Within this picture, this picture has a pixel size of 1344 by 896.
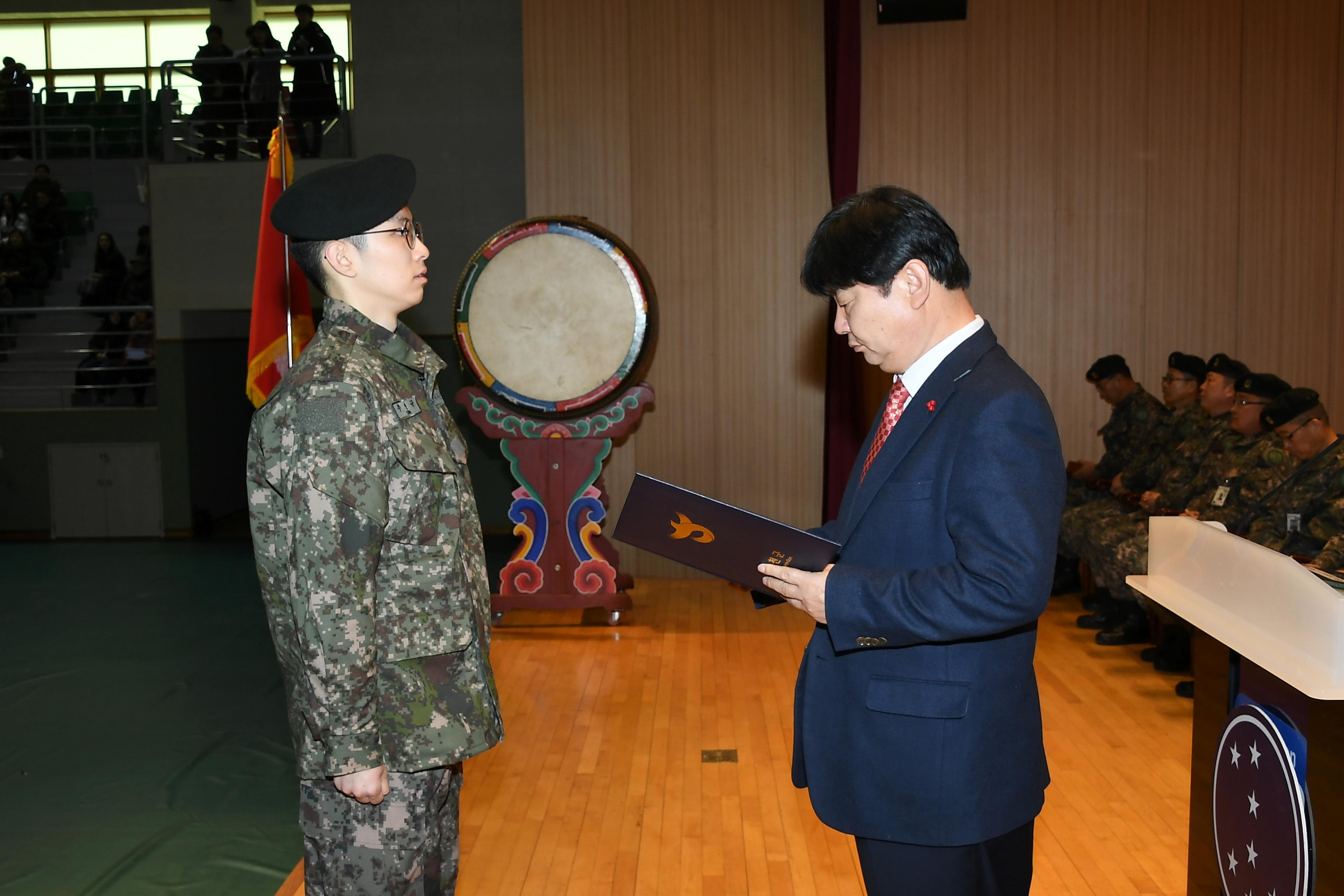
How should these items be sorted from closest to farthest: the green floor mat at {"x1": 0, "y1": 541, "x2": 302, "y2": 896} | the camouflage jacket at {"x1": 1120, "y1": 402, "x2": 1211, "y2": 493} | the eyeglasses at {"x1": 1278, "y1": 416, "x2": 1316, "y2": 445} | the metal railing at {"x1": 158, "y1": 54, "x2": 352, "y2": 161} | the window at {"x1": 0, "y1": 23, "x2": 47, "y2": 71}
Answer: the green floor mat at {"x1": 0, "y1": 541, "x2": 302, "y2": 896} < the eyeglasses at {"x1": 1278, "y1": 416, "x2": 1316, "y2": 445} < the camouflage jacket at {"x1": 1120, "y1": 402, "x2": 1211, "y2": 493} < the metal railing at {"x1": 158, "y1": 54, "x2": 352, "y2": 161} < the window at {"x1": 0, "y1": 23, "x2": 47, "y2": 71}

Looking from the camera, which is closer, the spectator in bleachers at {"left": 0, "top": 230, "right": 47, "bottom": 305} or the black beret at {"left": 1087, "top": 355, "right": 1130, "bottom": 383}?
the black beret at {"left": 1087, "top": 355, "right": 1130, "bottom": 383}

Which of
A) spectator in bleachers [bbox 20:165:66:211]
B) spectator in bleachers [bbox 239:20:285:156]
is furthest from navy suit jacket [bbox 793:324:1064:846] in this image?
spectator in bleachers [bbox 20:165:66:211]

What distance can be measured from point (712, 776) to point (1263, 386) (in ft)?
8.14

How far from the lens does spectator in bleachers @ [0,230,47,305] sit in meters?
8.52

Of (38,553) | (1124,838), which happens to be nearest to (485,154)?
(38,553)

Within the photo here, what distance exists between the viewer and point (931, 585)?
120cm

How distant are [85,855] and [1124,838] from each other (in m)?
2.60

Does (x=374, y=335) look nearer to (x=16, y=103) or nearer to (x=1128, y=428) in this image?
(x=1128, y=428)

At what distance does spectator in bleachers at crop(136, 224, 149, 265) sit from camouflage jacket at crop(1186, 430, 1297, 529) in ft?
24.6

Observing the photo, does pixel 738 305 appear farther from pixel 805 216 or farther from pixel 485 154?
pixel 485 154

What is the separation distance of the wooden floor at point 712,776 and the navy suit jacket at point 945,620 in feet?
3.85

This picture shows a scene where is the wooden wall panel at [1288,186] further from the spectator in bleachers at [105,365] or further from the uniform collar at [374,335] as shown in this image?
the spectator in bleachers at [105,365]

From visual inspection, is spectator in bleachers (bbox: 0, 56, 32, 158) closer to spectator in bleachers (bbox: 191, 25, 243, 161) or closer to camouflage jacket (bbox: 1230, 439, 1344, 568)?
spectator in bleachers (bbox: 191, 25, 243, 161)

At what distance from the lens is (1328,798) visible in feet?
4.36
